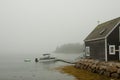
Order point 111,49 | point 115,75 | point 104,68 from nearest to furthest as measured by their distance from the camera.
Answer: point 115,75 < point 104,68 < point 111,49

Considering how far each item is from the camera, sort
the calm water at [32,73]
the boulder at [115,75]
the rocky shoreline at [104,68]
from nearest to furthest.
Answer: the boulder at [115,75]
the rocky shoreline at [104,68]
the calm water at [32,73]

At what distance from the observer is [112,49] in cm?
3872

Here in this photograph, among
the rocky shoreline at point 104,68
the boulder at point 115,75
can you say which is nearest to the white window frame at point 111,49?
the rocky shoreline at point 104,68

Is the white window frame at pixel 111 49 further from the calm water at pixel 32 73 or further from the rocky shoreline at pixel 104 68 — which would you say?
the calm water at pixel 32 73

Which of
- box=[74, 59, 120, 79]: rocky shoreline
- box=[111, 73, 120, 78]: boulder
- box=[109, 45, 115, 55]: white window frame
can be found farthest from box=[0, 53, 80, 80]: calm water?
box=[109, 45, 115, 55]: white window frame

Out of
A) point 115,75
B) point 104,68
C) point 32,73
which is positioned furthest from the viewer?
point 32,73

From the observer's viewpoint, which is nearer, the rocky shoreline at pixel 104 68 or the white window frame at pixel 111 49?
the rocky shoreline at pixel 104 68

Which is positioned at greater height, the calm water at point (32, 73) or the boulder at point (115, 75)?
the boulder at point (115, 75)

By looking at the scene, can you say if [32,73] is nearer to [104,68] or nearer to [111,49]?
[111,49]

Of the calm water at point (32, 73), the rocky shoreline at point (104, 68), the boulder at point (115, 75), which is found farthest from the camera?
the calm water at point (32, 73)

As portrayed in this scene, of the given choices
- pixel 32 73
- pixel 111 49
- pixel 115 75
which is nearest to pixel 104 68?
pixel 115 75

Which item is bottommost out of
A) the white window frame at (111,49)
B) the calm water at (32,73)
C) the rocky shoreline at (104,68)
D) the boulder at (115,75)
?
the calm water at (32,73)

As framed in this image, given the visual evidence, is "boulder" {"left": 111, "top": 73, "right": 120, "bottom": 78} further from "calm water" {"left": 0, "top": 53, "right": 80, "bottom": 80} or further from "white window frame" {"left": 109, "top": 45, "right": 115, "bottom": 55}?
"white window frame" {"left": 109, "top": 45, "right": 115, "bottom": 55}

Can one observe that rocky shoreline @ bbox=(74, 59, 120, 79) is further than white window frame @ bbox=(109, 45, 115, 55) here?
No
